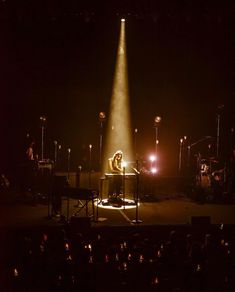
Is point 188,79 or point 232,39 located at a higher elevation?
point 232,39

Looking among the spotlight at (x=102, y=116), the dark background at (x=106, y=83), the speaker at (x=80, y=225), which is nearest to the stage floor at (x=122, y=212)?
the speaker at (x=80, y=225)

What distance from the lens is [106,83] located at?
15539 mm

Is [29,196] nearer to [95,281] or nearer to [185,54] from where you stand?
[185,54]

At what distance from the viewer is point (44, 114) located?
1529 centimetres

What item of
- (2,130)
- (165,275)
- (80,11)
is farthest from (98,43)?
(165,275)

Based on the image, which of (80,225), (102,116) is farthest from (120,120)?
(80,225)

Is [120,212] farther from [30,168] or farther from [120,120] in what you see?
[120,120]

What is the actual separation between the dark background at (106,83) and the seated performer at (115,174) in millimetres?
3738

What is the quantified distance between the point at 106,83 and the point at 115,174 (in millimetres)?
4647

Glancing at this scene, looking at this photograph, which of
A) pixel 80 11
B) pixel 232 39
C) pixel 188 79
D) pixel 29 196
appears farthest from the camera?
pixel 188 79

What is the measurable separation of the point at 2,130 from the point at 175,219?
7.49 metres

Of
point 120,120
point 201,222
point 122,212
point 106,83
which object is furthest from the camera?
point 120,120

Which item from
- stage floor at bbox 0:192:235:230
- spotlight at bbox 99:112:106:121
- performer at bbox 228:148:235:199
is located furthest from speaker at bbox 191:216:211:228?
spotlight at bbox 99:112:106:121

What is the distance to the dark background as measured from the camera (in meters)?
14.7
